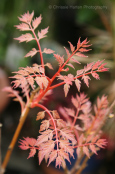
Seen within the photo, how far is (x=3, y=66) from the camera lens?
141cm

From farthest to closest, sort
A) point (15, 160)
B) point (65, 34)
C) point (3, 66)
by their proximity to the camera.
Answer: point (65, 34)
point (3, 66)
point (15, 160)

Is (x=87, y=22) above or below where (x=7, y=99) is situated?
above

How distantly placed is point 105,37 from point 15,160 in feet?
2.83

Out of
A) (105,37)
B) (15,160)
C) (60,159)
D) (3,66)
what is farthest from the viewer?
(3,66)

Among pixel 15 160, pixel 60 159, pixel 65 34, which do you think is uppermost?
pixel 65 34

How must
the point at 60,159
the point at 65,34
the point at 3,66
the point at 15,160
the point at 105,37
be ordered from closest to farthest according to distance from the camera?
the point at 60,159
the point at 15,160
the point at 105,37
the point at 3,66
the point at 65,34

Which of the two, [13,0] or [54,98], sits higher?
[13,0]

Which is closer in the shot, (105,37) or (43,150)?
(43,150)

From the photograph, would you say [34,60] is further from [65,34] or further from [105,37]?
[105,37]

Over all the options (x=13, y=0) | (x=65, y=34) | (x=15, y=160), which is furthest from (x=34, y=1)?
(x=15, y=160)

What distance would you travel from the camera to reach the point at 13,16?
1.28 metres

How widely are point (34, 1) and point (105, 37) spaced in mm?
493

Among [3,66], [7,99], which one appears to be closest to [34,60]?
[3,66]

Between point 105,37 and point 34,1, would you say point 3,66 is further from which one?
point 105,37
